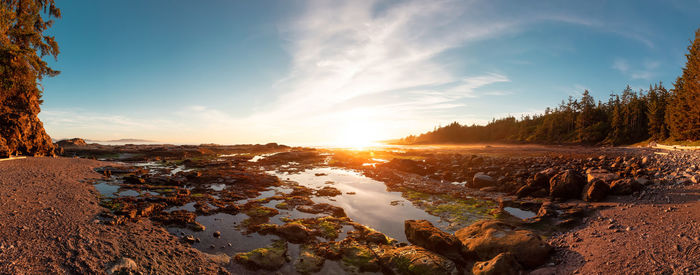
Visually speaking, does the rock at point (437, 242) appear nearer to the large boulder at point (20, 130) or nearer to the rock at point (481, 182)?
the rock at point (481, 182)

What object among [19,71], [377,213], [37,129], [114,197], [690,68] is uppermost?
[690,68]

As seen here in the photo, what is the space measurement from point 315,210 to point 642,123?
352 ft

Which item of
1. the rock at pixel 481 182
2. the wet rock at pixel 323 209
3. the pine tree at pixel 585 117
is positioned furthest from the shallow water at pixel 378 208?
the pine tree at pixel 585 117

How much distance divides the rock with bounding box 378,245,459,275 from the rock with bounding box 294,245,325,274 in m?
2.01

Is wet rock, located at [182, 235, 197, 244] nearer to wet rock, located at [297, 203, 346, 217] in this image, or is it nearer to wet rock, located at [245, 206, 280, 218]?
wet rock, located at [245, 206, 280, 218]

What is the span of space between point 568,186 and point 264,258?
52.7 ft

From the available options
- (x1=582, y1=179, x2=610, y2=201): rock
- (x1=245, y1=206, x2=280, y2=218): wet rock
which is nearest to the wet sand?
(x1=245, y1=206, x2=280, y2=218): wet rock

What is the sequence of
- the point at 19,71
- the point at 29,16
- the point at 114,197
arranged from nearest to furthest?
the point at 114,197 → the point at 19,71 → the point at 29,16

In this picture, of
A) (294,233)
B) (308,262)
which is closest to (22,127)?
(294,233)

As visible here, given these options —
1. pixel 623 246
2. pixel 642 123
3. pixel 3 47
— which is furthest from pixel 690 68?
pixel 3 47

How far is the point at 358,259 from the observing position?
7871 mm

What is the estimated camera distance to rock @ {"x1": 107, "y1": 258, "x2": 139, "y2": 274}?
597 cm

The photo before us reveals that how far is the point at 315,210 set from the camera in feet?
43.3

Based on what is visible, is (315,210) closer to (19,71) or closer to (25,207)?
(25,207)
